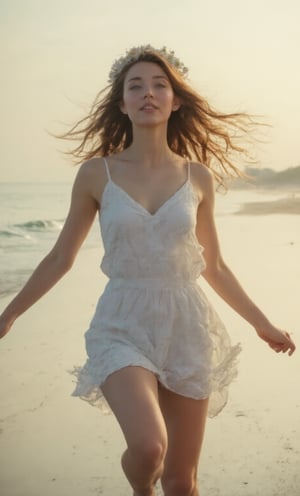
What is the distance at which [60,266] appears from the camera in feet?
10.8

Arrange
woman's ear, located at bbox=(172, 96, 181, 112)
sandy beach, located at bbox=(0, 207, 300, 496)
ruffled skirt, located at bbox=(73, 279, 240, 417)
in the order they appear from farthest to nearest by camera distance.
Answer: sandy beach, located at bbox=(0, 207, 300, 496), woman's ear, located at bbox=(172, 96, 181, 112), ruffled skirt, located at bbox=(73, 279, 240, 417)

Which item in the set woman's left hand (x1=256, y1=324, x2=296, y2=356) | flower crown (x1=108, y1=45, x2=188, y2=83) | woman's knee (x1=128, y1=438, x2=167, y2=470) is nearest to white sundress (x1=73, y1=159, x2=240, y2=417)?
woman's left hand (x1=256, y1=324, x2=296, y2=356)

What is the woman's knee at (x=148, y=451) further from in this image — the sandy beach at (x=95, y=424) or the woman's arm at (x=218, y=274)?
the sandy beach at (x=95, y=424)

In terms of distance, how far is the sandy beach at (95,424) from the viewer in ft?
12.3

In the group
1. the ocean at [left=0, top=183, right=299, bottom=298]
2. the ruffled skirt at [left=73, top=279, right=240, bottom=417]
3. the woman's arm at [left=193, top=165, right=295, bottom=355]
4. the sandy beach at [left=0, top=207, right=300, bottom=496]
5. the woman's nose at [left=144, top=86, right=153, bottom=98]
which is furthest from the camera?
the ocean at [left=0, top=183, right=299, bottom=298]

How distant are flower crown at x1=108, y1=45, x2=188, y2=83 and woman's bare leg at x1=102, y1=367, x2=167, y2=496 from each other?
4.19ft

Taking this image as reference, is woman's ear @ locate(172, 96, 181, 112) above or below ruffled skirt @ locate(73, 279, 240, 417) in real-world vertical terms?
above

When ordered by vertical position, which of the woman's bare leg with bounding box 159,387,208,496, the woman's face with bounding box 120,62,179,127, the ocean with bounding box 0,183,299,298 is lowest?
the ocean with bounding box 0,183,299,298

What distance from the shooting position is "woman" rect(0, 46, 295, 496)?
10.0 feet

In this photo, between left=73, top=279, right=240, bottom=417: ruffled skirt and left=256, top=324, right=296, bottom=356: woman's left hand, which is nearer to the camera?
left=73, top=279, right=240, bottom=417: ruffled skirt

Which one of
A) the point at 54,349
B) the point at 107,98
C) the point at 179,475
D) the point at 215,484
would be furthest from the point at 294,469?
the point at 54,349

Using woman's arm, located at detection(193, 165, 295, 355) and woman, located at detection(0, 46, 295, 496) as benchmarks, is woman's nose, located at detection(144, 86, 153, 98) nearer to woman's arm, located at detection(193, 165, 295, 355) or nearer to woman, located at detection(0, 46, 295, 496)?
woman, located at detection(0, 46, 295, 496)

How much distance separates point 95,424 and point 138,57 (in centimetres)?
189

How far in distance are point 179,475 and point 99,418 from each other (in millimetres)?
1316
